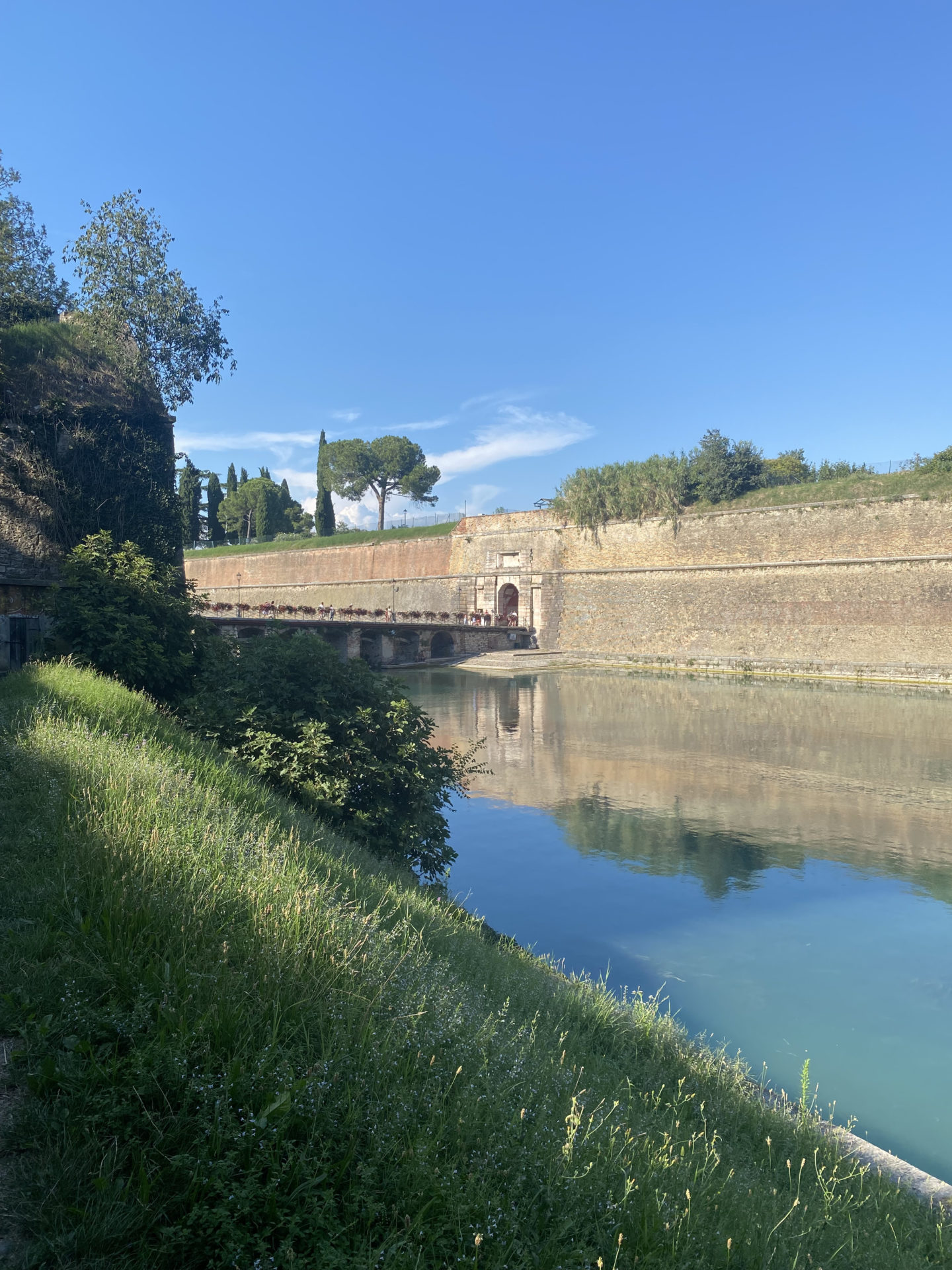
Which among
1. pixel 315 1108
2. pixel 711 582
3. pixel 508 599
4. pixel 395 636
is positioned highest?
pixel 711 582

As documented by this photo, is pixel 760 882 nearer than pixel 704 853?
Yes

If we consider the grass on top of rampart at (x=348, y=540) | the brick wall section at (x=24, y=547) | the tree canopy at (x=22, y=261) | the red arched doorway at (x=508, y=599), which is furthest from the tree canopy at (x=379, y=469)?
the brick wall section at (x=24, y=547)

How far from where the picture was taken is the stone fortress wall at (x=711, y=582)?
85.1 ft

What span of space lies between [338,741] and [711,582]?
83.9 ft

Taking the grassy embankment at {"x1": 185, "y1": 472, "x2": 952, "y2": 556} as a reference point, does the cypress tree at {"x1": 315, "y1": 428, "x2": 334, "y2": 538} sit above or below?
above

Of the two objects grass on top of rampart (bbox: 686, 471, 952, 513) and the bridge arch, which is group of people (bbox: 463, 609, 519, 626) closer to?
the bridge arch

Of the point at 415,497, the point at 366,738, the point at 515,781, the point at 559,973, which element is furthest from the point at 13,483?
the point at 415,497

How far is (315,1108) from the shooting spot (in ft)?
6.66

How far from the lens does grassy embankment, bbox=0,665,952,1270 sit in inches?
70.6

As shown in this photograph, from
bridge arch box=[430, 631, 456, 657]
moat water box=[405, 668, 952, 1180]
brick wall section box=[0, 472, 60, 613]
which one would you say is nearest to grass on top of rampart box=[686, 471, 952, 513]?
bridge arch box=[430, 631, 456, 657]

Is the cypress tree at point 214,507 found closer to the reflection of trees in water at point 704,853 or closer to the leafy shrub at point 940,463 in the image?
the leafy shrub at point 940,463

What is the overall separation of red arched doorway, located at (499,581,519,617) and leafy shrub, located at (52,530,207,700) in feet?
91.0

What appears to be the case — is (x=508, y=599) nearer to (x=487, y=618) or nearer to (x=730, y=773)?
(x=487, y=618)

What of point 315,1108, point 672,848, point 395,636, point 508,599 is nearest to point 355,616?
point 395,636
